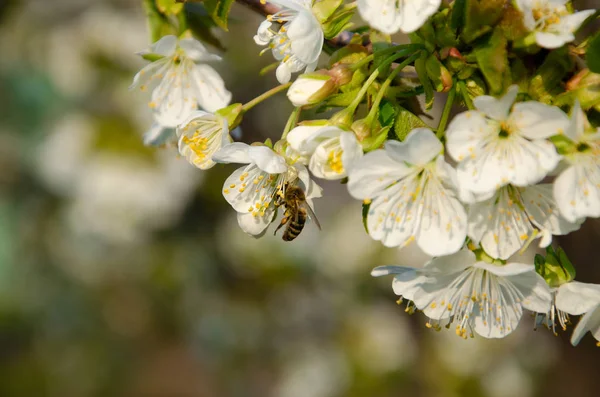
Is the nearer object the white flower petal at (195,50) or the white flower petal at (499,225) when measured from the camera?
the white flower petal at (499,225)

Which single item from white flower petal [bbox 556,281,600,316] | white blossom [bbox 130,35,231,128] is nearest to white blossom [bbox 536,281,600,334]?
white flower petal [bbox 556,281,600,316]

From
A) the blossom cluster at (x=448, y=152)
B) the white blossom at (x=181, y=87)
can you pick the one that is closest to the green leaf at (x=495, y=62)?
the blossom cluster at (x=448, y=152)

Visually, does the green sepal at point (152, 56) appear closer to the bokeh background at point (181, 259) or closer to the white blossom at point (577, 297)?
the white blossom at point (577, 297)

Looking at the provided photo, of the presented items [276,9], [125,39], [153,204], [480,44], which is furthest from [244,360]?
[480,44]

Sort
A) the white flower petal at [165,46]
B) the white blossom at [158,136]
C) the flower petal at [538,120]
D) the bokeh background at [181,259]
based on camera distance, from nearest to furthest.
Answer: the flower petal at [538,120] → the white flower petal at [165,46] → the white blossom at [158,136] → the bokeh background at [181,259]

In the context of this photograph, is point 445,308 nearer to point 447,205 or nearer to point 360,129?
point 447,205

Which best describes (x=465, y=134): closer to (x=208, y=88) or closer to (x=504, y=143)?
(x=504, y=143)

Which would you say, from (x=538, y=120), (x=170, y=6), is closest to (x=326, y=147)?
(x=538, y=120)

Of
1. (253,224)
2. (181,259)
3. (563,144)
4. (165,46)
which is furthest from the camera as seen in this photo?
(181,259)
